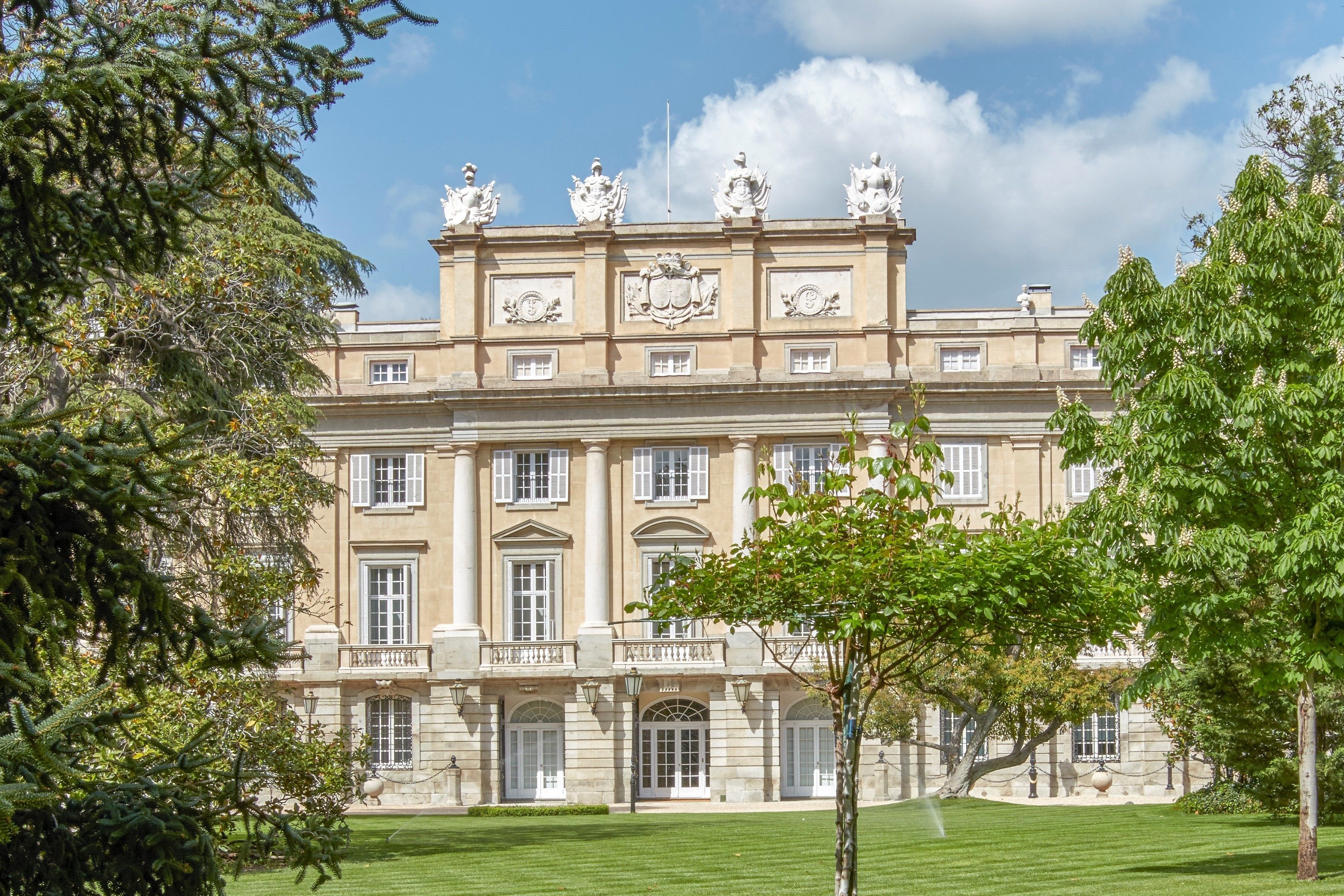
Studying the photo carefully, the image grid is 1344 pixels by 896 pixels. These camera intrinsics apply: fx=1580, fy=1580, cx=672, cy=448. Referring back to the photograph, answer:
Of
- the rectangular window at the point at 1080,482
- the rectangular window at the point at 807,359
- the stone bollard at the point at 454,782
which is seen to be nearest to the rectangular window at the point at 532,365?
the rectangular window at the point at 807,359

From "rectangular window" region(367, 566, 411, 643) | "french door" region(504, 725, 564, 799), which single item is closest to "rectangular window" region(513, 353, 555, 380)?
"rectangular window" region(367, 566, 411, 643)

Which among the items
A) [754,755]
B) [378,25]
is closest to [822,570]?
[378,25]

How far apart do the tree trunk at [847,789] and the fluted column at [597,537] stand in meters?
27.6

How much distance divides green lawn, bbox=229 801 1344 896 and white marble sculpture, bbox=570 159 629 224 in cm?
1752

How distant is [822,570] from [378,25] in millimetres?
6877

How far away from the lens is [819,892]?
16531 millimetres

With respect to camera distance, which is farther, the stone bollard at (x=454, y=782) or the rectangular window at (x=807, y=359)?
the rectangular window at (x=807, y=359)

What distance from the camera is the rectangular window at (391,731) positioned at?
40.6 metres

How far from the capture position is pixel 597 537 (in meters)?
40.4

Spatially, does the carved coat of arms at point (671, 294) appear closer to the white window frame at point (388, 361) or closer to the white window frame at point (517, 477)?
the white window frame at point (517, 477)

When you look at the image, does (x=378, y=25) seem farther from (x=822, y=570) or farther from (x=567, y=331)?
(x=567, y=331)

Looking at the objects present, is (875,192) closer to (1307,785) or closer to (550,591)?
(550,591)

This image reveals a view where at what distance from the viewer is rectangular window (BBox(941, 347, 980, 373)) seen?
4100cm

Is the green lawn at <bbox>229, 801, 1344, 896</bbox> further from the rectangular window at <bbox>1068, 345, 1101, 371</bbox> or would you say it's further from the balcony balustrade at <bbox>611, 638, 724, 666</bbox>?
the rectangular window at <bbox>1068, 345, 1101, 371</bbox>
